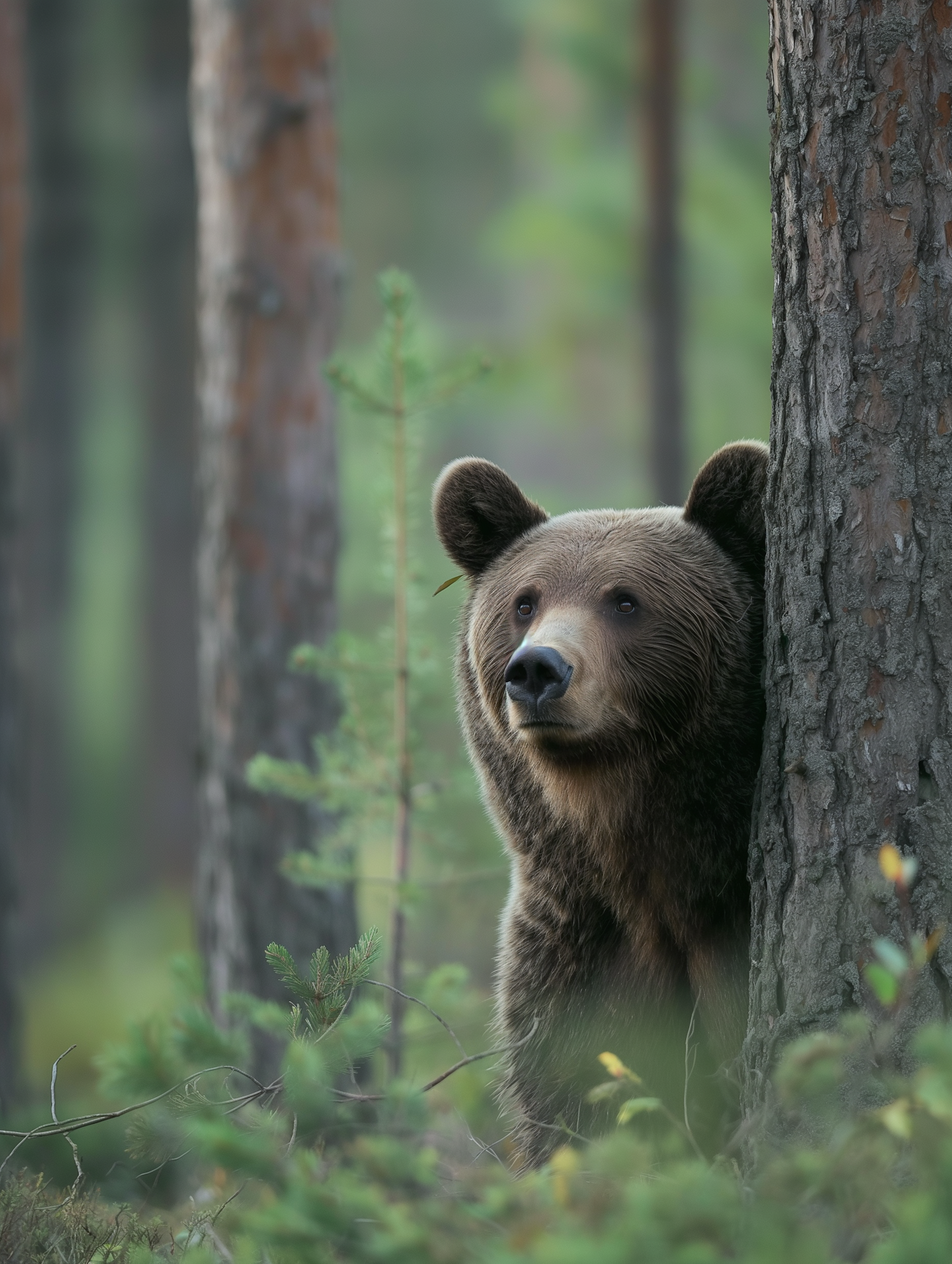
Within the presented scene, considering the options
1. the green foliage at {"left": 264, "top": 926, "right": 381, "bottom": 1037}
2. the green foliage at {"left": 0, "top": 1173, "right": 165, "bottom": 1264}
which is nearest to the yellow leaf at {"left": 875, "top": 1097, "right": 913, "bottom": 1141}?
the green foliage at {"left": 264, "top": 926, "right": 381, "bottom": 1037}

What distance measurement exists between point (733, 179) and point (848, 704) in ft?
33.4

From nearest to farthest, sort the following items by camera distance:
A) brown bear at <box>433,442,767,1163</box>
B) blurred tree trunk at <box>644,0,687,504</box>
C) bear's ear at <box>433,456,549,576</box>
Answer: brown bear at <box>433,442,767,1163</box> → bear's ear at <box>433,456,549,576</box> → blurred tree trunk at <box>644,0,687,504</box>

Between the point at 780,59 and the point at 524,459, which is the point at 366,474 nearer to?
the point at 524,459

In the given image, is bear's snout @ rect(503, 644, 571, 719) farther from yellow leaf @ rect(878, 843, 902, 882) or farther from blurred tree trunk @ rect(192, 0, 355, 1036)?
blurred tree trunk @ rect(192, 0, 355, 1036)

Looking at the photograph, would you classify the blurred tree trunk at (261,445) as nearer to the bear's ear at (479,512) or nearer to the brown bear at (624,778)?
the bear's ear at (479,512)

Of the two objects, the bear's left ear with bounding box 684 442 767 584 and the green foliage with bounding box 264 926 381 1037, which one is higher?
the bear's left ear with bounding box 684 442 767 584

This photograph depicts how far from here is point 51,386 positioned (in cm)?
1698

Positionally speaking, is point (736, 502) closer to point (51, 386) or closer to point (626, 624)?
point (626, 624)

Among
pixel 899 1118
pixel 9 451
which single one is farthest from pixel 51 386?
pixel 899 1118

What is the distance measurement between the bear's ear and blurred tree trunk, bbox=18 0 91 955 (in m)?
13.7

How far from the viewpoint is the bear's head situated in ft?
9.70

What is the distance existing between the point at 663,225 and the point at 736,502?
8.17 meters

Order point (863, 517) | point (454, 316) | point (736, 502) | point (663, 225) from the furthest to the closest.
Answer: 1. point (454, 316)
2. point (663, 225)
3. point (736, 502)
4. point (863, 517)

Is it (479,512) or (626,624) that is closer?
(626,624)
